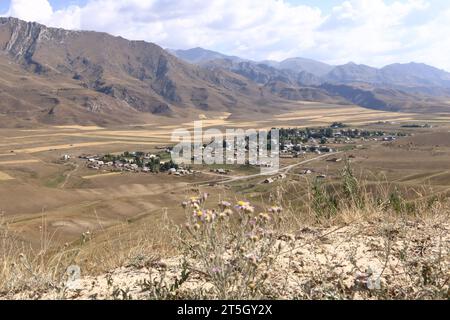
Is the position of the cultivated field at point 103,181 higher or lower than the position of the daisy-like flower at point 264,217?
lower

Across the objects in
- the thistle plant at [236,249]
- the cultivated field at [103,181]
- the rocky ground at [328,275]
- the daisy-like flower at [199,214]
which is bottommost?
the cultivated field at [103,181]

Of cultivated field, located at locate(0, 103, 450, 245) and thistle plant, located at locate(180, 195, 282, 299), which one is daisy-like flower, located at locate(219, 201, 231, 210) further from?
cultivated field, located at locate(0, 103, 450, 245)

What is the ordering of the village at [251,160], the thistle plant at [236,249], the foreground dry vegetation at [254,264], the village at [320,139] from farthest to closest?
the village at [320,139]
the village at [251,160]
the foreground dry vegetation at [254,264]
the thistle plant at [236,249]

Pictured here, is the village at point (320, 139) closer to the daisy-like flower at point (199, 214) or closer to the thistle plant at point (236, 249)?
the thistle plant at point (236, 249)

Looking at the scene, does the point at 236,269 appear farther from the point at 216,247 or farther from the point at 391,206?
the point at 391,206

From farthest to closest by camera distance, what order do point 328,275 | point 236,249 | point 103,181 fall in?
point 103,181 < point 328,275 < point 236,249

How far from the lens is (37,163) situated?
341ft

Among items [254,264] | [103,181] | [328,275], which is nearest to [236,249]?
[254,264]

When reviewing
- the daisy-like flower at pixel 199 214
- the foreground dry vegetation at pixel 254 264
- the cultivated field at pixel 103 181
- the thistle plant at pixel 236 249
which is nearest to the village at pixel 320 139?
the cultivated field at pixel 103 181

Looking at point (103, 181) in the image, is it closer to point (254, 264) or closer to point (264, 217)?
point (264, 217)

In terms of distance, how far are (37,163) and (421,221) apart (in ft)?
354

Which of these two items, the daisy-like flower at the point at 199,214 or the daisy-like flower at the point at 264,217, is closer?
the daisy-like flower at the point at 199,214

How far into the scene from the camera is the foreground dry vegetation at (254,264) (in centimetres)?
371

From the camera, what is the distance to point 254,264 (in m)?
3.46
